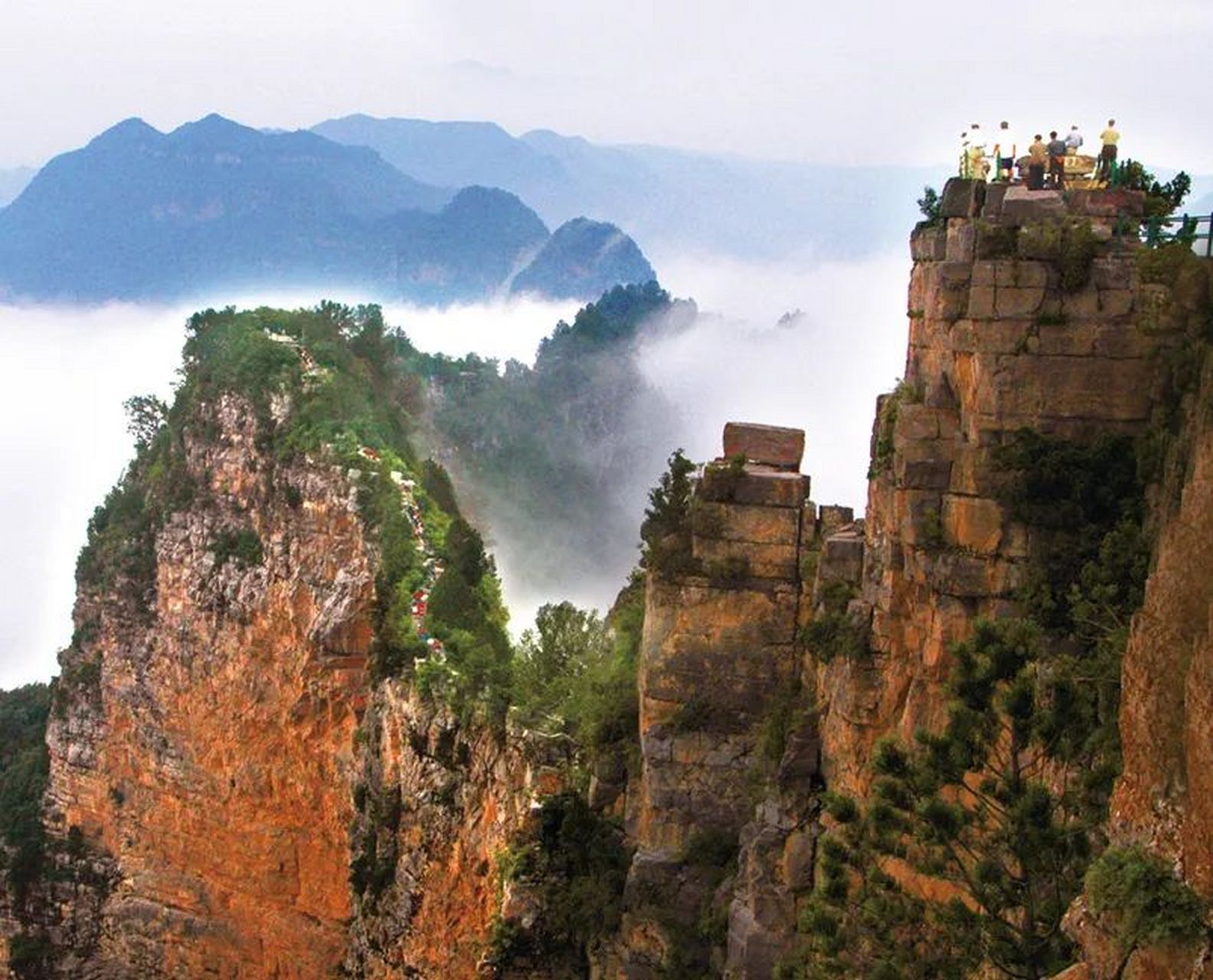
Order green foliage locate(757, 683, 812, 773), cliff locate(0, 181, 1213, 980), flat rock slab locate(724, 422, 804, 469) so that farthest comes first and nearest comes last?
flat rock slab locate(724, 422, 804, 469)
green foliage locate(757, 683, 812, 773)
cliff locate(0, 181, 1213, 980)

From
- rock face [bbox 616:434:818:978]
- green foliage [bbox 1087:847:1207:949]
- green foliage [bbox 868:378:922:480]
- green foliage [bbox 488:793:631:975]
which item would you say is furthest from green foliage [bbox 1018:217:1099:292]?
green foliage [bbox 488:793:631:975]

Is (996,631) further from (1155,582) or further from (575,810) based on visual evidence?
(575,810)

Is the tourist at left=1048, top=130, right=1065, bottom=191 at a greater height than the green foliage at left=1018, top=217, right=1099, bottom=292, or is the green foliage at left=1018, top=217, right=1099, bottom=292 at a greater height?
the tourist at left=1048, top=130, right=1065, bottom=191

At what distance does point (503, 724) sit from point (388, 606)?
7.31 metres

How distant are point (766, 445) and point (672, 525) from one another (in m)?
1.86

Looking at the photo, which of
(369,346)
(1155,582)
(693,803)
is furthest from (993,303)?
(369,346)

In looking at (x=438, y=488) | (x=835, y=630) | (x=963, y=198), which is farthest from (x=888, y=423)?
(x=438, y=488)

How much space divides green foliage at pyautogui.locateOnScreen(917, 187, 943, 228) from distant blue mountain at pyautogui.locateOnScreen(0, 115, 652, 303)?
86.7 meters

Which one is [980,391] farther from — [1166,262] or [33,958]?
[33,958]

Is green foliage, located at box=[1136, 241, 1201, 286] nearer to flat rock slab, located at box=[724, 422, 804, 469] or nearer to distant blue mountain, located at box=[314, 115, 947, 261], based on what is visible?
flat rock slab, located at box=[724, 422, 804, 469]

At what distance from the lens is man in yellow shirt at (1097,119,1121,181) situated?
1894cm

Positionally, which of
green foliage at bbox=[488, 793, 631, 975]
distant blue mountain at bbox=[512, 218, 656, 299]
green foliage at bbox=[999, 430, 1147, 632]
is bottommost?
green foliage at bbox=[488, 793, 631, 975]

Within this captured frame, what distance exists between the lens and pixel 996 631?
15.9 m

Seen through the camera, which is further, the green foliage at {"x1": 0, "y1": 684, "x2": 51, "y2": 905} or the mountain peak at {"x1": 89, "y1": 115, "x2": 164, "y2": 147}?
the mountain peak at {"x1": 89, "y1": 115, "x2": 164, "y2": 147}
